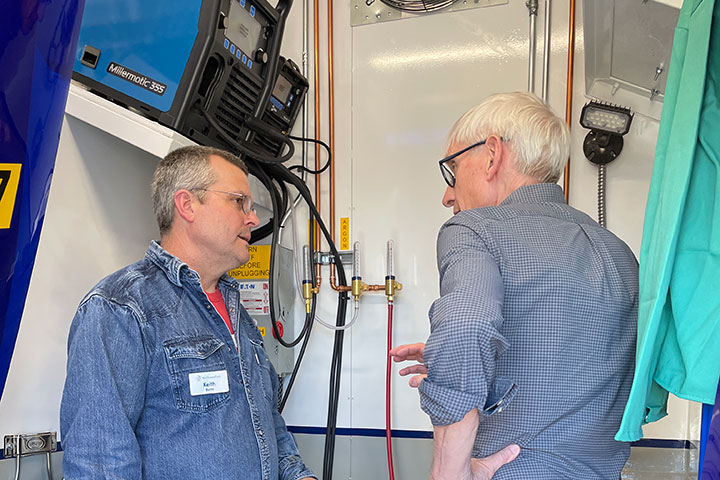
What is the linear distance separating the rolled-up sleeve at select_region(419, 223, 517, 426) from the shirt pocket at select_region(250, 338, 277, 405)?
689mm

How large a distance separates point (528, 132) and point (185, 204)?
2.75 ft

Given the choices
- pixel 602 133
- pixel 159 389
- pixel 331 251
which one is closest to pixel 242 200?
pixel 159 389

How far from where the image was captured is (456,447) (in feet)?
2.86

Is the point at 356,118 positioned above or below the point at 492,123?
above

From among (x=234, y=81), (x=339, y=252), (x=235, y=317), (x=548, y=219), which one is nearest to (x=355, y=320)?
(x=339, y=252)

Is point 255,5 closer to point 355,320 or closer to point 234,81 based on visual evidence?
point 234,81

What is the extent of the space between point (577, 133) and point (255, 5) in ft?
3.92

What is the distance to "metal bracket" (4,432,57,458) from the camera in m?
1.39

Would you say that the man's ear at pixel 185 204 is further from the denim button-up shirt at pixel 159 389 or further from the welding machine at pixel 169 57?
the welding machine at pixel 169 57

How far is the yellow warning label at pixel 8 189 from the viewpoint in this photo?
69 cm

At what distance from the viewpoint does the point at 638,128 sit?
2.03m

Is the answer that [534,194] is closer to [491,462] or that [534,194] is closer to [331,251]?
[491,462]

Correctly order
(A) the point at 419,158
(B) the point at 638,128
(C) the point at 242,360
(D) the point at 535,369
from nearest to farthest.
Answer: (D) the point at 535,369, (C) the point at 242,360, (B) the point at 638,128, (A) the point at 419,158

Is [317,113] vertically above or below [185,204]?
above
